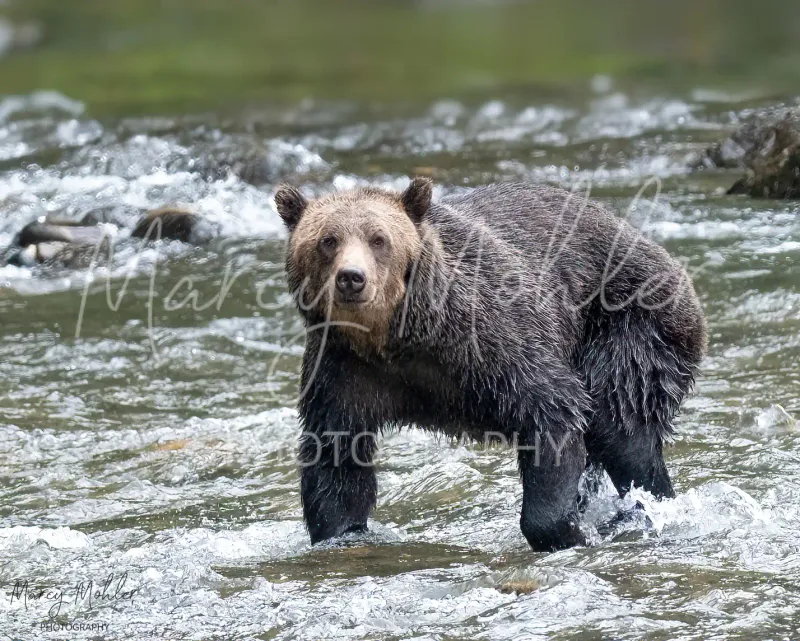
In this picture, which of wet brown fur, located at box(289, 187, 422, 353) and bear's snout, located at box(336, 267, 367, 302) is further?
wet brown fur, located at box(289, 187, 422, 353)

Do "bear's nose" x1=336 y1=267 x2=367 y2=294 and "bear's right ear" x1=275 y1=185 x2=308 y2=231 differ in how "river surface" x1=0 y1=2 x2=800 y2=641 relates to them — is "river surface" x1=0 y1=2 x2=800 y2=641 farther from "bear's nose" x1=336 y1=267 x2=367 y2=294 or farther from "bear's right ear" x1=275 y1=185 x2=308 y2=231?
"bear's right ear" x1=275 y1=185 x2=308 y2=231

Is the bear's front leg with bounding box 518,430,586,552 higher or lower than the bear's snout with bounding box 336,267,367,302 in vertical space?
lower

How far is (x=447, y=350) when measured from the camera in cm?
639

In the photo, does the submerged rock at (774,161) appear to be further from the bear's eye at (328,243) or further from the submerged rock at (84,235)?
the bear's eye at (328,243)

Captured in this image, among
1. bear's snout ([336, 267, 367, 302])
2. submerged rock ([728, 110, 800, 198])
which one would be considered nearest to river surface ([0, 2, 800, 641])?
submerged rock ([728, 110, 800, 198])

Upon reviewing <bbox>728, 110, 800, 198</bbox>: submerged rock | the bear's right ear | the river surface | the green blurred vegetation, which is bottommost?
the river surface

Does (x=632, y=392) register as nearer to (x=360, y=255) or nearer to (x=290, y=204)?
(x=360, y=255)

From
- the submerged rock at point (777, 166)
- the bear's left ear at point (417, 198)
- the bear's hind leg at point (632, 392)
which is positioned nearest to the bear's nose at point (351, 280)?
the bear's left ear at point (417, 198)

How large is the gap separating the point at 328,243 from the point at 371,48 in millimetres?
26686

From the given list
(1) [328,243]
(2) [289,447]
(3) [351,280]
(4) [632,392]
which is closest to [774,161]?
(4) [632,392]

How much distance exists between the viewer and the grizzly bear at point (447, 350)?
6250mm

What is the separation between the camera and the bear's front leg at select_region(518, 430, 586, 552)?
21.0 feet

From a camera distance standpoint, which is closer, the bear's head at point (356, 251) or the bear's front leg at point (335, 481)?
the bear's head at point (356, 251)

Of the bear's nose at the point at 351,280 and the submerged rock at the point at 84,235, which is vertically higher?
the submerged rock at the point at 84,235
